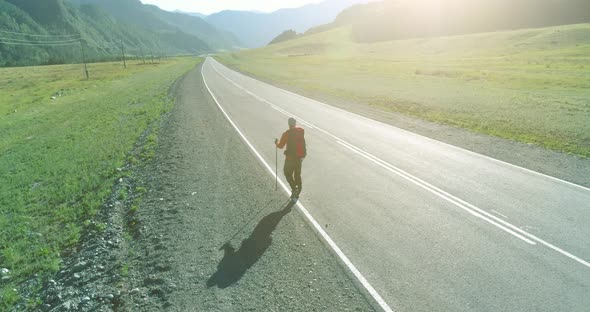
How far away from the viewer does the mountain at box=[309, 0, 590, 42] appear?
126188 mm

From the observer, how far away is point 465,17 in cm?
14850

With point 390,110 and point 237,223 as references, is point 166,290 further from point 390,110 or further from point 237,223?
point 390,110

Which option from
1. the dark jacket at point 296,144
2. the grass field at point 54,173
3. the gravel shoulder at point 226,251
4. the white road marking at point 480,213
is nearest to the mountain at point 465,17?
the grass field at point 54,173

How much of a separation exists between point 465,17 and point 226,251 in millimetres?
169387

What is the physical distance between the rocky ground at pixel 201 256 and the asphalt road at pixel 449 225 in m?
0.70

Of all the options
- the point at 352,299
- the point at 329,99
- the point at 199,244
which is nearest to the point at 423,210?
the point at 352,299

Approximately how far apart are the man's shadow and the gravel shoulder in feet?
0.06

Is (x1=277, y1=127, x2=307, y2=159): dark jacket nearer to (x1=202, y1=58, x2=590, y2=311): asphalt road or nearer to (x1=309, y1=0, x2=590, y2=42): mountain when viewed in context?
(x1=202, y1=58, x2=590, y2=311): asphalt road

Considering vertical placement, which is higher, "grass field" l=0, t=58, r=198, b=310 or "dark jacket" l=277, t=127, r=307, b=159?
"dark jacket" l=277, t=127, r=307, b=159

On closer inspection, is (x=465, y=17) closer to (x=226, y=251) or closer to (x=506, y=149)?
(x=506, y=149)

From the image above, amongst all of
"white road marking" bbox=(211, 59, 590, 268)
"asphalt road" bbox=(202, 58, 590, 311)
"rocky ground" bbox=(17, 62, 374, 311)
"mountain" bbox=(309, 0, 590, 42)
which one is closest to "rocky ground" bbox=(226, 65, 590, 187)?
"asphalt road" bbox=(202, 58, 590, 311)

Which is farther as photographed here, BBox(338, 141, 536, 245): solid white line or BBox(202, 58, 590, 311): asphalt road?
BBox(338, 141, 536, 245): solid white line

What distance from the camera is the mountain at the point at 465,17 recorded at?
414 feet

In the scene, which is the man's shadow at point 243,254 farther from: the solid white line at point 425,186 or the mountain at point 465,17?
the mountain at point 465,17
